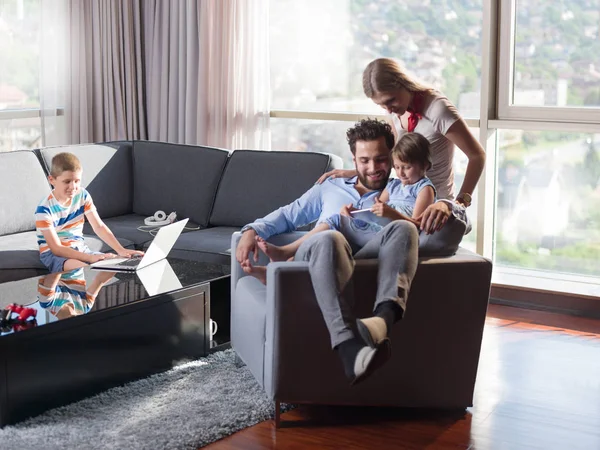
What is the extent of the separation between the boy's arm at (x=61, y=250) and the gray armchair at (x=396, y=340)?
1157mm

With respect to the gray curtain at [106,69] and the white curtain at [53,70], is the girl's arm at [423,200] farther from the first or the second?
the white curtain at [53,70]

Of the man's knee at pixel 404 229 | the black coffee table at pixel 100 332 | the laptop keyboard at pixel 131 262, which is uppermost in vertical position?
the man's knee at pixel 404 229

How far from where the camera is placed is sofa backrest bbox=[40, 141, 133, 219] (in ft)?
16.5

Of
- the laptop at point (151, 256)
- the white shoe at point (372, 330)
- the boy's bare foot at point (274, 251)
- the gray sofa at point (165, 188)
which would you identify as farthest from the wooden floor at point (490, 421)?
the gray sofa at point (165, 188)

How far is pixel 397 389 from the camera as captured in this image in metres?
3.20

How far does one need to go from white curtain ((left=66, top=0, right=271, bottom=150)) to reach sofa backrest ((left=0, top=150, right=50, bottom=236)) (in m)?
1.33

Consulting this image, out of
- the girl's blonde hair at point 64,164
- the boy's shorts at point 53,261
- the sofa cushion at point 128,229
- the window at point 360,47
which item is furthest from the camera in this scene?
the window at point 360,47

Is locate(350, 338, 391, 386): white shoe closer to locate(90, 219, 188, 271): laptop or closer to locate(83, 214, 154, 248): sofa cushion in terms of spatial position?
locate(90, 219, 188, 271): laptop

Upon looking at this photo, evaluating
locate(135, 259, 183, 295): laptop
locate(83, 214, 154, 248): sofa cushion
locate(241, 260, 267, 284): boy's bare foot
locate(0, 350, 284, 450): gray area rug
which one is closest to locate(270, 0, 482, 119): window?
locate(83, 214, 154, 248): sofa cushion

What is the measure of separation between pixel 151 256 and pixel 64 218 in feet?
1.64

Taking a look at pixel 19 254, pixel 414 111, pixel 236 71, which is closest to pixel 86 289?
pixel 19 254

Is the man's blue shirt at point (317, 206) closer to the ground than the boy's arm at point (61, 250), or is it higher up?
higher up

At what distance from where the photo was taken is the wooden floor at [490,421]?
3.06 meters

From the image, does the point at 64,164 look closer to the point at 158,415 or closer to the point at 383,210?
the point at 158,415
